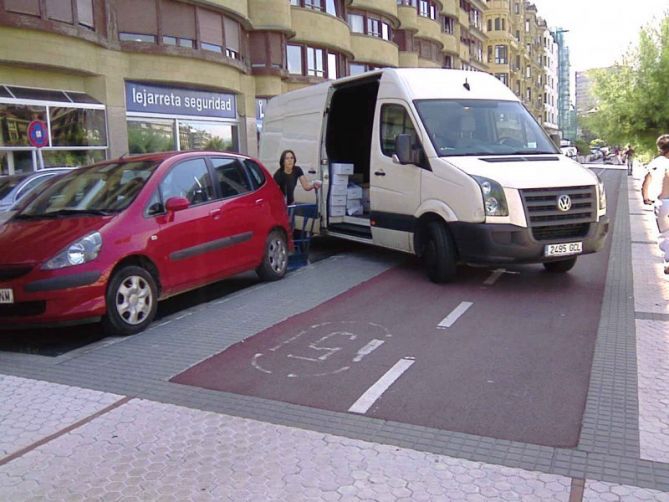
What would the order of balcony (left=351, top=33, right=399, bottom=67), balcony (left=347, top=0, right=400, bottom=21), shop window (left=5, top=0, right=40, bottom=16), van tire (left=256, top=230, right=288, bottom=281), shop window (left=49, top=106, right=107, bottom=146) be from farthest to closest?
1. balcony (left=351, top=33, right=399, bottom=67)
2. balcony (left=347, top=0, right=400, bottom=21)
3. shop window (left=49, top=106, right=107, bottom=146)
4. shop window (left=5, top=0, right=40, bottom=16)
5. van tire (left=256, top=230, right=288, bottom=281)

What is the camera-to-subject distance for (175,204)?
6.57 metres

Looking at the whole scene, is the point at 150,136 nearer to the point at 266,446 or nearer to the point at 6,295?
the point at 6,295

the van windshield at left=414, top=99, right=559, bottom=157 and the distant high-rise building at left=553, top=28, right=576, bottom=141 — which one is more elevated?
the distant high-rise building at left=553, top=28, right=576, bottom=141

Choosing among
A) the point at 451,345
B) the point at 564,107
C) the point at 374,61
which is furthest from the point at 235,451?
the point at 564,107

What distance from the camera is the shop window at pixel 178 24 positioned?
2177 centimetres

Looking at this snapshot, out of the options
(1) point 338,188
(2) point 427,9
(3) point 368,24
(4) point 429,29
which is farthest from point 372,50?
(1) point 338,188

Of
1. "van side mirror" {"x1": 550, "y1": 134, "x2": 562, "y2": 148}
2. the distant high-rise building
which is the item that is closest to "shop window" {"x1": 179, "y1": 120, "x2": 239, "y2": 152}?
"van side mirror" {"x1": 550, "y1": 134, "x2": 562, "y2": 148}

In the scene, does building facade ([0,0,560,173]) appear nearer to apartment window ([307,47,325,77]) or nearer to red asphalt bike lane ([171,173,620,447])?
apartment window ([307,47,325,77])

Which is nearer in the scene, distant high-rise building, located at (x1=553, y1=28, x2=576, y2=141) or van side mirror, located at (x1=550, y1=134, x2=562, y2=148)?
van side mirror, located at (x1=550, y1=134, x2=562, y2=148)

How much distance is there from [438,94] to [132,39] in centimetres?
1551

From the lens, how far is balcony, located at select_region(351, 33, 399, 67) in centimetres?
3472

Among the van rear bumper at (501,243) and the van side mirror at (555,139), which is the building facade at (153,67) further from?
the van rear bumper at (501,243)

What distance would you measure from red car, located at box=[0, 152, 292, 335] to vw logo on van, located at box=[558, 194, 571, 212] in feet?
11.5

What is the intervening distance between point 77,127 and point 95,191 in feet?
47.8
